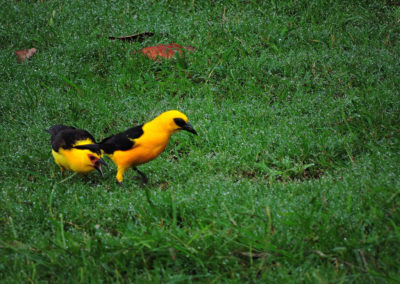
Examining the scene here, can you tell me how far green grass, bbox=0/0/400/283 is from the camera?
304 cm

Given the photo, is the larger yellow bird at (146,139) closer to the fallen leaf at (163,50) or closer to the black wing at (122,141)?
the black wing at (122,141)

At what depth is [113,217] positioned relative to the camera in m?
3.75

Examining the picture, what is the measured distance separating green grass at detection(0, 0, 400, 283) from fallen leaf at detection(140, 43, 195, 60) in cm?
12

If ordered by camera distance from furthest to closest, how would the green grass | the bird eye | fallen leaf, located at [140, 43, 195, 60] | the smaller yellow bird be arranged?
fallen leaf, located at [140, 43, 195, 60]
the smaller yellow bird
the bird eye
the green grass

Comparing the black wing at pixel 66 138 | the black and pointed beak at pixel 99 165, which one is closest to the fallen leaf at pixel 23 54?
the black wing at pixel 66 138

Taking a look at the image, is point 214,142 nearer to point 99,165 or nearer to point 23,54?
point 99,165

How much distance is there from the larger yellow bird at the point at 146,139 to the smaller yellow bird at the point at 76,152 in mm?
247

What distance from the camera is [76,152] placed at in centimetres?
454

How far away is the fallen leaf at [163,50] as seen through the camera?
641 cm

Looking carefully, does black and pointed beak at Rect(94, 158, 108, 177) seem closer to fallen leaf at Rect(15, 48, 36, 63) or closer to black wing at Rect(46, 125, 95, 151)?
black wing at Rect(46, 125, 95, 151)

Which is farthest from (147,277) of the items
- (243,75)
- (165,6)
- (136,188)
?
(165,6)

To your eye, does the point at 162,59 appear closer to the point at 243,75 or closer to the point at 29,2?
the point at 243,75

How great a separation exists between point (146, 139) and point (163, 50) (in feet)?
8.30

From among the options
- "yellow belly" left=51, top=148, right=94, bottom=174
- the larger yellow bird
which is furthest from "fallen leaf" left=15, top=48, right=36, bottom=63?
the larger yellow bird
